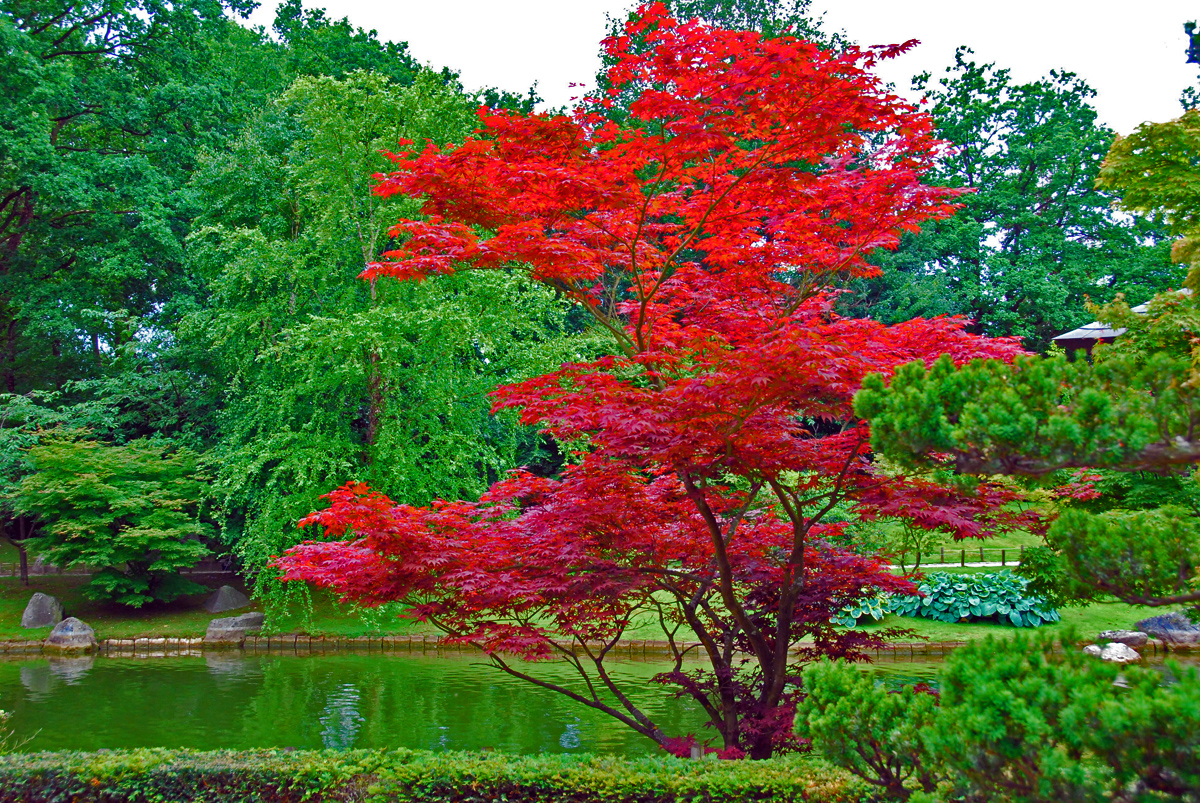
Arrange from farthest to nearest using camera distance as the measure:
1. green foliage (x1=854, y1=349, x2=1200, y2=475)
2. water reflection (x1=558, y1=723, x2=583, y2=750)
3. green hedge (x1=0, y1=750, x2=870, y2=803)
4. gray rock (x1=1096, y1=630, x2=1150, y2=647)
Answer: gray rock (x1=1096, y1=630, x2=1150, y2=647) < water reflection (x1=558, y1=723, x2=583, y2=750) < green hedge (x1=0, y1=750, x2=870, y2=803) < green foliage (x1=854, y1=349, x2=1200, y2=475)

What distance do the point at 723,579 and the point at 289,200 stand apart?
37.4 ft

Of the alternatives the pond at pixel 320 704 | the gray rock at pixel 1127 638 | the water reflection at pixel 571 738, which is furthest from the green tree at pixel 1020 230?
the water reflection at pixel 571 738

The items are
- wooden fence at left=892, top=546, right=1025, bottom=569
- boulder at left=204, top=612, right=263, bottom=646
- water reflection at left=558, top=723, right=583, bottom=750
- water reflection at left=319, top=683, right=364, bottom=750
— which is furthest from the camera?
wooden fence at left=892, top=546, right=1025, bottom=569

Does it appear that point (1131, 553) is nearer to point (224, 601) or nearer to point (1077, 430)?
point (1077, 430)

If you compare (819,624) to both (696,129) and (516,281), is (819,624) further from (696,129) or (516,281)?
(516,281)

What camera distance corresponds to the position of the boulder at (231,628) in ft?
41.4

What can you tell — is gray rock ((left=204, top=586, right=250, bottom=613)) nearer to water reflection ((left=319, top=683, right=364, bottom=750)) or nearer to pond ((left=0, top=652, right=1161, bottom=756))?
pond ((left=0, top=652, right=1161, bottom=756))

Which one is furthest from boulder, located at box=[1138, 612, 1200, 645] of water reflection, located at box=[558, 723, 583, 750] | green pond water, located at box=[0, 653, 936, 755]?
water reflection, located at box=[558, 723, 583, 750]

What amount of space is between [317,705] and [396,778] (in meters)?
5.26

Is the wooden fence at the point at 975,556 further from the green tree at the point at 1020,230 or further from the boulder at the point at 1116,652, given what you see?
the green tree at the point at 1020,230

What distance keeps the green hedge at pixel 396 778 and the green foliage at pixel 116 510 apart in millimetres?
9382

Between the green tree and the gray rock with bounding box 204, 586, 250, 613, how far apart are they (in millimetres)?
16247

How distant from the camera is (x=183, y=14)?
1634 centimetres

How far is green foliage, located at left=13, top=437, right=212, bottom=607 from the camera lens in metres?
13.1
